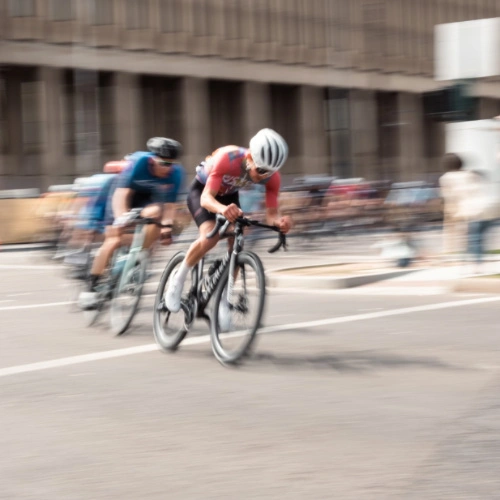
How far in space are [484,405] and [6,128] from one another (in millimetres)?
49393

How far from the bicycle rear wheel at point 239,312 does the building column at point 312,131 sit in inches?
2342

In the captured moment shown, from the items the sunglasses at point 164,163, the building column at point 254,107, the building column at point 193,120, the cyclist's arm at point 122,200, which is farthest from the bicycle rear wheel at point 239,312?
the building column at point 254,107

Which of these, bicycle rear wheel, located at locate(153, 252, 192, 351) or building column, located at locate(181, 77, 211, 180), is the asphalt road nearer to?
bicycle rear wheel, located at locate(153, 252, 192, 351)

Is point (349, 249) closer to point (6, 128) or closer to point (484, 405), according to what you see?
point (484, 405)

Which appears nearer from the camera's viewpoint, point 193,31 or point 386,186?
point 386,186

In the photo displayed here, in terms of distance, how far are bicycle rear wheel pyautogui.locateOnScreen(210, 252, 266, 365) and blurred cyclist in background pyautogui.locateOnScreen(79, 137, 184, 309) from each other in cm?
170

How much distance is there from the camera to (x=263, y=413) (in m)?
6.77

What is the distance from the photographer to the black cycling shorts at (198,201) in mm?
9102

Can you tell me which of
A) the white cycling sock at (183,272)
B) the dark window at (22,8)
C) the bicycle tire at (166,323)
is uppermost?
the dark window at (22,8)

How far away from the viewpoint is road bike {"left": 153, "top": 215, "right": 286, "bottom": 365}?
838cm

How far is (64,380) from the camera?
26.4 feet

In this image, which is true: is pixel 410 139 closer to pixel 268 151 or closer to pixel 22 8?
pixel 22 8

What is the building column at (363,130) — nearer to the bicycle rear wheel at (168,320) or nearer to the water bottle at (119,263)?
the water bottle at (119,263)

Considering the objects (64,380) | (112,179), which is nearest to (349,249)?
(112,179)
